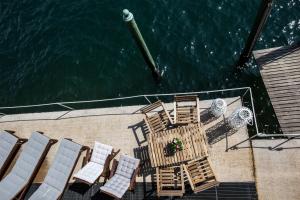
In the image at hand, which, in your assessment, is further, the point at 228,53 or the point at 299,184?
the point at 228,53

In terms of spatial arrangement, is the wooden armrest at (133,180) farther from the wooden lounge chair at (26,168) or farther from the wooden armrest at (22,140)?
the wooden armrest at (22,140)

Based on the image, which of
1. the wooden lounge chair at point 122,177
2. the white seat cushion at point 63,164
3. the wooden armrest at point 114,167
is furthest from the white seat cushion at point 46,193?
the wooden armrest at point 114,167

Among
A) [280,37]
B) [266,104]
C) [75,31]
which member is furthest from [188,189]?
[75,31]

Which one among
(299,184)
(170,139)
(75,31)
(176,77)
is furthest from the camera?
(75,31)

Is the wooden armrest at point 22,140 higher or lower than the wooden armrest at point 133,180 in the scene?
higher

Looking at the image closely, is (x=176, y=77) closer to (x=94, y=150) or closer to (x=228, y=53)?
(x=228, y=53)

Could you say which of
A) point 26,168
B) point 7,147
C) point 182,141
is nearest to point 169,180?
point 182,141
